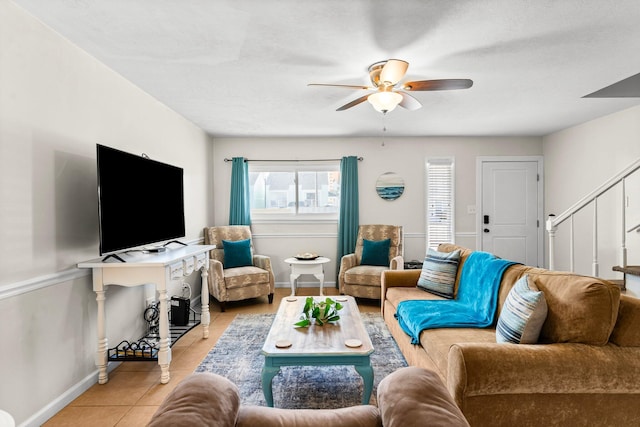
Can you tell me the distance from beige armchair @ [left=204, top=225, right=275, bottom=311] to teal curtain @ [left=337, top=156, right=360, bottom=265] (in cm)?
130

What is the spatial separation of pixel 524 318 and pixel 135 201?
2.71 metres

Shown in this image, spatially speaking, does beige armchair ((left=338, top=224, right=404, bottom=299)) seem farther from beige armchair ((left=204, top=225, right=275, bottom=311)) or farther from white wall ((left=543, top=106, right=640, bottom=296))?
white wall ((left=543, top=106, right=640, bottom=296))

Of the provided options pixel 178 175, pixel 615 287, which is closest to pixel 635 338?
pixel 615 287

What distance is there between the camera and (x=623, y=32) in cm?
220

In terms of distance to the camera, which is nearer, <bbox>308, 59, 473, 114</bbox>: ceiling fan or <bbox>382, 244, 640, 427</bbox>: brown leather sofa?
<bbox>382, 244, 640, 427</bbox>: brown leather sofa

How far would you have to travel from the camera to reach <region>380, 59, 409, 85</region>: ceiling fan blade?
2369 mm

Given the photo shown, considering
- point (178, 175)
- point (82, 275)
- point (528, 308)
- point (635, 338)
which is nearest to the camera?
point (635, 338)

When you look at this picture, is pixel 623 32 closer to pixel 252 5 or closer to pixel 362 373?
pixel 252 5

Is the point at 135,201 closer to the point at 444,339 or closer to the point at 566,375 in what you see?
the point at 444,339

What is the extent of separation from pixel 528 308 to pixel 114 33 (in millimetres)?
2919

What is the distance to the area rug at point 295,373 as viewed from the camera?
7.38 ft

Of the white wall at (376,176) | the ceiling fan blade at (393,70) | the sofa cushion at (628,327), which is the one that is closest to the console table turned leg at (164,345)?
the ceiling fan blade at (393,70)

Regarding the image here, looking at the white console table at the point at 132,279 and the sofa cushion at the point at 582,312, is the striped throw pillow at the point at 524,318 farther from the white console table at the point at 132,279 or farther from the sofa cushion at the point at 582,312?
the white console table at the point at 132,279

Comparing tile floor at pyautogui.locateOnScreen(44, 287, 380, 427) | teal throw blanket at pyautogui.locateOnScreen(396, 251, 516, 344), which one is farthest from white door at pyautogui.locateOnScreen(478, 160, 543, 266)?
tile floor at pyautogui.locateOnScreen(44, 287, 380, 427)
